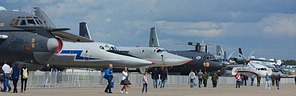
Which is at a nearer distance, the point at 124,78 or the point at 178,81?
the point at 124,78

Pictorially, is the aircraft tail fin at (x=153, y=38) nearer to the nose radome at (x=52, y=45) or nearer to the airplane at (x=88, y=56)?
the airplane at (x=88, y=56)

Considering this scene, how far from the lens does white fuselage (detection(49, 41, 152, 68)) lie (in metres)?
42.1

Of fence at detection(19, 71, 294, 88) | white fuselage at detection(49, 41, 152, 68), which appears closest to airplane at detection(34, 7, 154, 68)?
A: white fuselage at detection(49, 41, 152, 68)

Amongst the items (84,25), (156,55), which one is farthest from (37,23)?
→ (84,25)

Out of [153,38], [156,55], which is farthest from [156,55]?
[153,38]

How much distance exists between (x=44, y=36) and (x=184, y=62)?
31780 millimetres

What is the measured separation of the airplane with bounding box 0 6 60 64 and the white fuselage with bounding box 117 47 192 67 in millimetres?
28690

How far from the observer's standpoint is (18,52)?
81.0 ft

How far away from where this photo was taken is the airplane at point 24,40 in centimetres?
2469

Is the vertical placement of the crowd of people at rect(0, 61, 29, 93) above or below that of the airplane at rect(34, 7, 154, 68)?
below

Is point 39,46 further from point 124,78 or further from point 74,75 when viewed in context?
point 74,75

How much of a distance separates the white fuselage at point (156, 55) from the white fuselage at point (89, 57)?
9.83m

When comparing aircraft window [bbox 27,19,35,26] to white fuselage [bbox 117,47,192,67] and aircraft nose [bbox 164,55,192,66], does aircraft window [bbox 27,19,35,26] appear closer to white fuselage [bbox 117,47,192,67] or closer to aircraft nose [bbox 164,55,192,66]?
white fuselage [bbox 117,47,192,67]

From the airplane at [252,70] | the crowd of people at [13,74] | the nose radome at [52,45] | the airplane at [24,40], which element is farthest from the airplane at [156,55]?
the nose radome at [52,45]
